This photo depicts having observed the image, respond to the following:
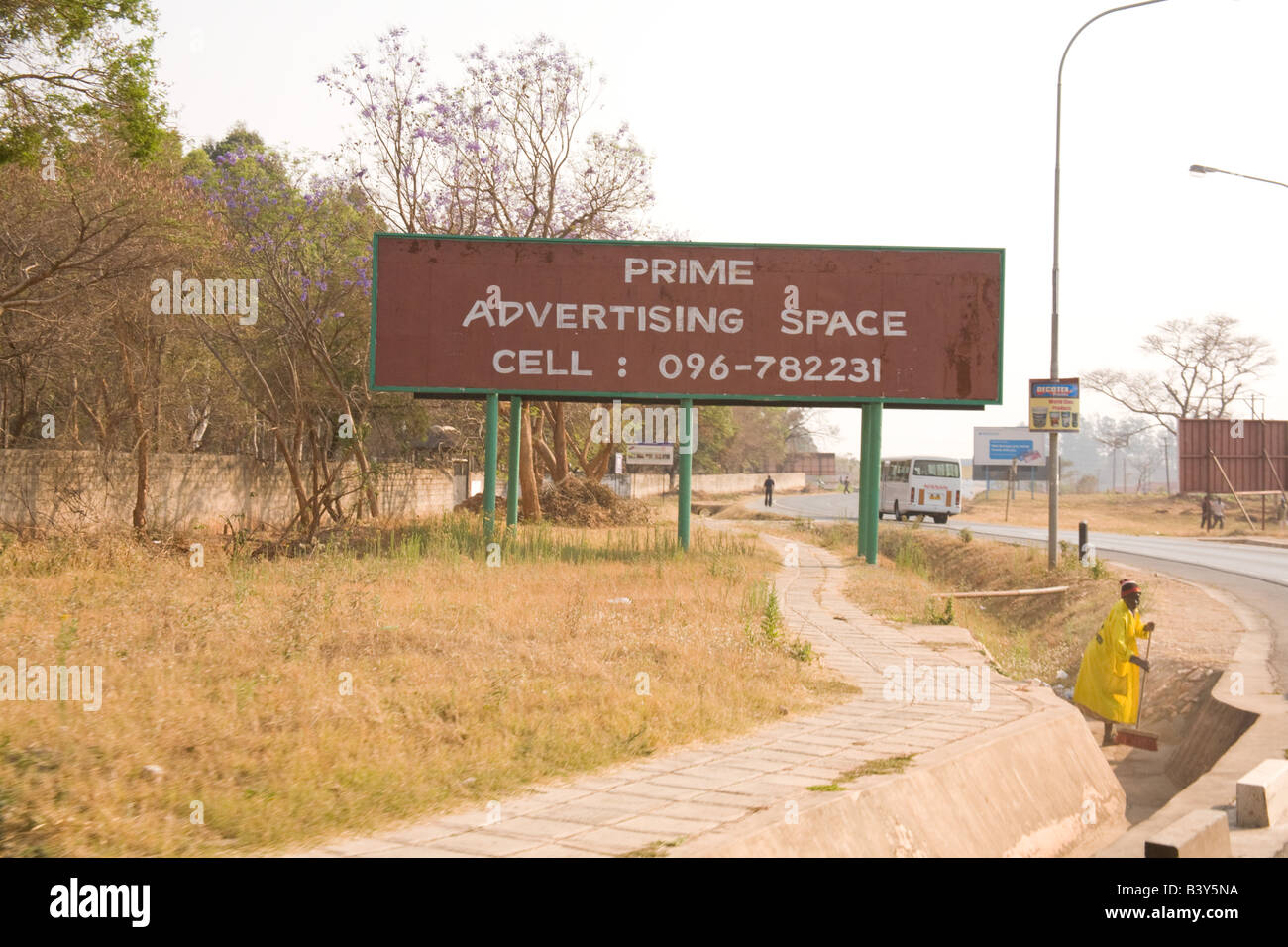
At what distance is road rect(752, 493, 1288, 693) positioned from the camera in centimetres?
1571

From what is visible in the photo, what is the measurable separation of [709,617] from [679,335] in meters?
9.32

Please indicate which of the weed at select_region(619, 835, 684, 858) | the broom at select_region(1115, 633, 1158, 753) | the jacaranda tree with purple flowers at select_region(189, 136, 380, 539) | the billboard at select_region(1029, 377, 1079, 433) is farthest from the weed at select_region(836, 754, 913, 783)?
the jacaranda tree with purple flowers at select_region(189, 136, 380, 539)

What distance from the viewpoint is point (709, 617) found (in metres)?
11.4

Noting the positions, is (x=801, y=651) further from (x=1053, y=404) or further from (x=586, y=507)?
(x=586, y=507)

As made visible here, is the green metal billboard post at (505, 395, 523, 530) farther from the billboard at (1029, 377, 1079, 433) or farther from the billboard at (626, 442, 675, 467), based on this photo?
the billboard at (626, 442, 675, 467)

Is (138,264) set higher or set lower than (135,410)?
higher

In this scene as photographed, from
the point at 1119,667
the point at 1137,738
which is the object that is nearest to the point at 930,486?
the point at 1137,738

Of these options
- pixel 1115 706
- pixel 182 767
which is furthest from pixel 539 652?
pixel 1115 706

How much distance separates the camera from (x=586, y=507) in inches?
1098

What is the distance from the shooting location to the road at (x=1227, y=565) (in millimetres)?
15706

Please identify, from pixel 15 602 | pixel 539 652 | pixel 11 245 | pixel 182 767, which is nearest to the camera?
pixel 182 767

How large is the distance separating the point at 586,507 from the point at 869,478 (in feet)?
29.4

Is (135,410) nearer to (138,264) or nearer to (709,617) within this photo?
(138,264)

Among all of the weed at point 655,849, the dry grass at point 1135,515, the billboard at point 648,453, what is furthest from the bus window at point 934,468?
the weed at point 655,849
